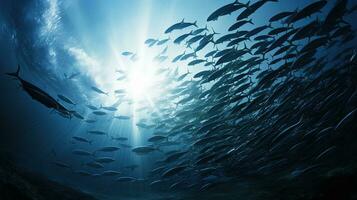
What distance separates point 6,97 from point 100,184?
1295 centimetres

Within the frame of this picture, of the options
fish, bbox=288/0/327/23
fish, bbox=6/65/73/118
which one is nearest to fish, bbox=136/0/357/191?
fish, bbox=288/0/327/23

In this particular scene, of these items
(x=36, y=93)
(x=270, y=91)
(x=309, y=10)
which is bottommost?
(x=36, y=93)

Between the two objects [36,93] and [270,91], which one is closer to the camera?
[36,93]

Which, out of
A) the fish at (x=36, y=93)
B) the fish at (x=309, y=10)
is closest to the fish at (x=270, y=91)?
the fish at (x=309, y=10)

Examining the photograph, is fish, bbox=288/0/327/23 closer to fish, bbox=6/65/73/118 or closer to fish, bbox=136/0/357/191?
fish, bbox=136/0/357/191

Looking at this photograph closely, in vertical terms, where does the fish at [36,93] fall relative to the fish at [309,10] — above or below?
Answer: below

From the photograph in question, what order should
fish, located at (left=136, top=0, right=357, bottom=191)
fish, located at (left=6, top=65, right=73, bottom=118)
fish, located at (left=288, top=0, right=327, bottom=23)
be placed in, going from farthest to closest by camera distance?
1. fish, located at (left=136, top=0, right=357, bottom=191)
2. fish, located at (left=288, top=0, right=327, bottom=23)
3. fish, located at (left=6, top=65, right=73, bottom=118)

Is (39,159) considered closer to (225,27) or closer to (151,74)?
(151,74)

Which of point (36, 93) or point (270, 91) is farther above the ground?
point (270, 91)

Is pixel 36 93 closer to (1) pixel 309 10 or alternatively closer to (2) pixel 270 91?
(1) pixel 309 10

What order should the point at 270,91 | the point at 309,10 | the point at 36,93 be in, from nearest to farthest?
the point at 36,93 → the point at 309,10 → the point at 270,91

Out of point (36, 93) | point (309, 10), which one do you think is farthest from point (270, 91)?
point (36, 93)

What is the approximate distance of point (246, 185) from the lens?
1547 cm

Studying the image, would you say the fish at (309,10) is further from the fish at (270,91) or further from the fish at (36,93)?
the fish at (36,93)
